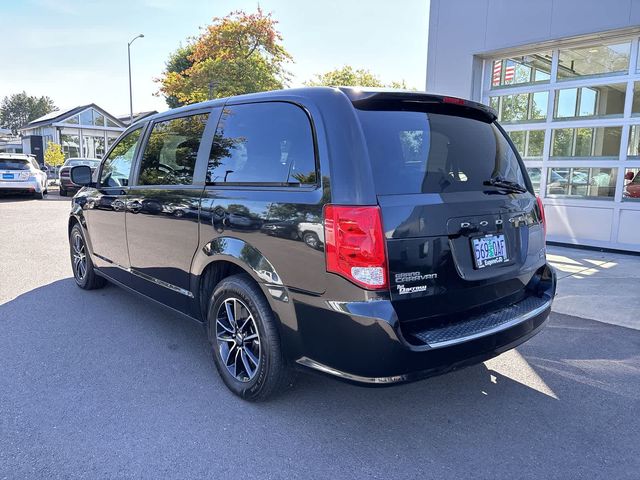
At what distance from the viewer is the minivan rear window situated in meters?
2.47

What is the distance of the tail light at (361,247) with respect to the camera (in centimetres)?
231

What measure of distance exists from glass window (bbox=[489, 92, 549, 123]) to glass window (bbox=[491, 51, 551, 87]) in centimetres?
25

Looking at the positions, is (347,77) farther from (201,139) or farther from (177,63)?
(201,139)

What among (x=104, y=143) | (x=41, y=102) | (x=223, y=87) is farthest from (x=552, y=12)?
(x=41, y=102)

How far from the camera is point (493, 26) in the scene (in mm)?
8430

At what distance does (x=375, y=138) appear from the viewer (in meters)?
2.49

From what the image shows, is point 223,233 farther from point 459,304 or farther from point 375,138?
point 459,304

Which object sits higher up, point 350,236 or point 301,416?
point 350,236

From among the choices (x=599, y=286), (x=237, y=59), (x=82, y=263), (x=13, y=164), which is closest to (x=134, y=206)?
(x=82, y=263)

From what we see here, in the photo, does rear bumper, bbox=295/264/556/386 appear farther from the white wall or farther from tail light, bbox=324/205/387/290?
the white wall

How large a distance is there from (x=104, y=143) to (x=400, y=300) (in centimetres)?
4658

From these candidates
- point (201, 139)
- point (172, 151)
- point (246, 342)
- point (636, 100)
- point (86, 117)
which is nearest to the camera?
point (246, 342)

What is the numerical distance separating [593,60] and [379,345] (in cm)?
770

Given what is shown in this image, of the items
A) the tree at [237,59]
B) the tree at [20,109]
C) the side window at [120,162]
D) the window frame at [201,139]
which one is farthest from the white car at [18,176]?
the tree at [20,109]
